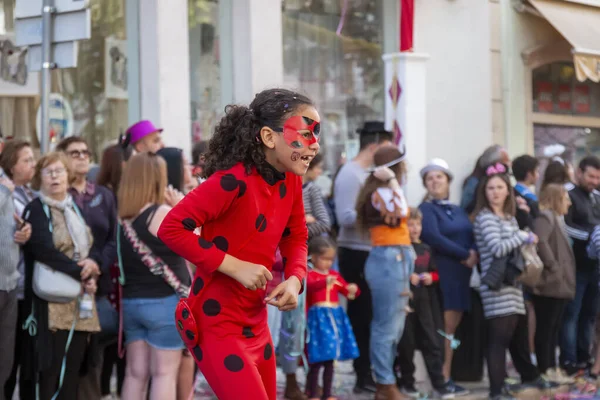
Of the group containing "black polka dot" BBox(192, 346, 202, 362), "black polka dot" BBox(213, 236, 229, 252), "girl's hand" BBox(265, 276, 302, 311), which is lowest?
"black polka dot" BBox(192, 346, 202, 362)

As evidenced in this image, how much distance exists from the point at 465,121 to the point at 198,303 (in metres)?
9.26

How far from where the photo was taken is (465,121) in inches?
559

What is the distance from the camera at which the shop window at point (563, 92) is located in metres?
15.8

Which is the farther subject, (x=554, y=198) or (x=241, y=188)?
(x=554, y=198)

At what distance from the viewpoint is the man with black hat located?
34.1 feet

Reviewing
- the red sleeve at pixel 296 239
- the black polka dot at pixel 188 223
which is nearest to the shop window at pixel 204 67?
the red sleeve at pixel 296 239

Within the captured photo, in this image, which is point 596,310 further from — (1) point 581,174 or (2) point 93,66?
(2) point 93,66

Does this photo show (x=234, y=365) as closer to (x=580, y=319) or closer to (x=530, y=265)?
(x=530, y=265)

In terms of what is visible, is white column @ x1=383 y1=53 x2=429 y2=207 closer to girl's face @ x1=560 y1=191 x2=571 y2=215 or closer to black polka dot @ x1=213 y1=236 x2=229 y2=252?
girl's face @ x1=560 y1=191 x2=571 y2=215

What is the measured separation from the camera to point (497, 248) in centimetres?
1022

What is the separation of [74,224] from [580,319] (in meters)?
5.99

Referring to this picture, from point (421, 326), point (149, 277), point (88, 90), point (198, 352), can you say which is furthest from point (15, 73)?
point (198, 352)

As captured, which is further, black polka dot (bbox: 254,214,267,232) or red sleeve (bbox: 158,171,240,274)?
black polka dot (bbox: 254,214,267,232)

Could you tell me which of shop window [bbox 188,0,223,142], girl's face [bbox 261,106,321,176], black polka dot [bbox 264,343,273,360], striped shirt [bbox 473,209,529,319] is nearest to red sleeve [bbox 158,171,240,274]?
girl's face [bbox 261,106,321,176]
